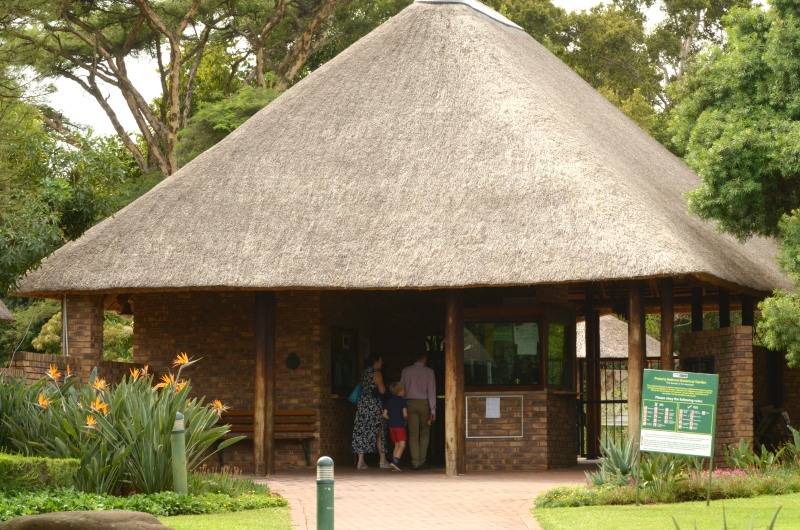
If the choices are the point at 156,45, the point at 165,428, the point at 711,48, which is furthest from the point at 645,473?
the point at 156,45

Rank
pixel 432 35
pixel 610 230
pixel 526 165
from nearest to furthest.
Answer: pixel 610 230, pixel 526 165, pixel 432 35

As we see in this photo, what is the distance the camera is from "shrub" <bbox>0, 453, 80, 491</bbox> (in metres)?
12.8

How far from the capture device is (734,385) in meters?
17.5

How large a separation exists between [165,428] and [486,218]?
5.96m

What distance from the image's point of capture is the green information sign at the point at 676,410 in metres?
13.5

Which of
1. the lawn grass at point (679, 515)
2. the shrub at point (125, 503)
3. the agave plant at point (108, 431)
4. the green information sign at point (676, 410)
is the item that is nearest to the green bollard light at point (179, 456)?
the shrub at point (125, 503)

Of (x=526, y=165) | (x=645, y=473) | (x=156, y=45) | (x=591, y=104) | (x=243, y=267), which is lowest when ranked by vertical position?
(x=645, y=473)

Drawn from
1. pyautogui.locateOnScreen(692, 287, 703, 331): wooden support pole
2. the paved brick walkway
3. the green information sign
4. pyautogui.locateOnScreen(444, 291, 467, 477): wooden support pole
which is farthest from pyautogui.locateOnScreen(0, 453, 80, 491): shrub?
pyautogui.locateOnScreen(692, 287, 703, 331): wooden support pole

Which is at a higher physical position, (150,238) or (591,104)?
(591,104)

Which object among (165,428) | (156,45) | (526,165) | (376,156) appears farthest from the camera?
(156,45)

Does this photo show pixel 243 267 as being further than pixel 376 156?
No

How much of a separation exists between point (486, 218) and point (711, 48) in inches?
Answer: 186

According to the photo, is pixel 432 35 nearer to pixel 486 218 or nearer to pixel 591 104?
pixel 591 104

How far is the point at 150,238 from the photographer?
18.9 meters
